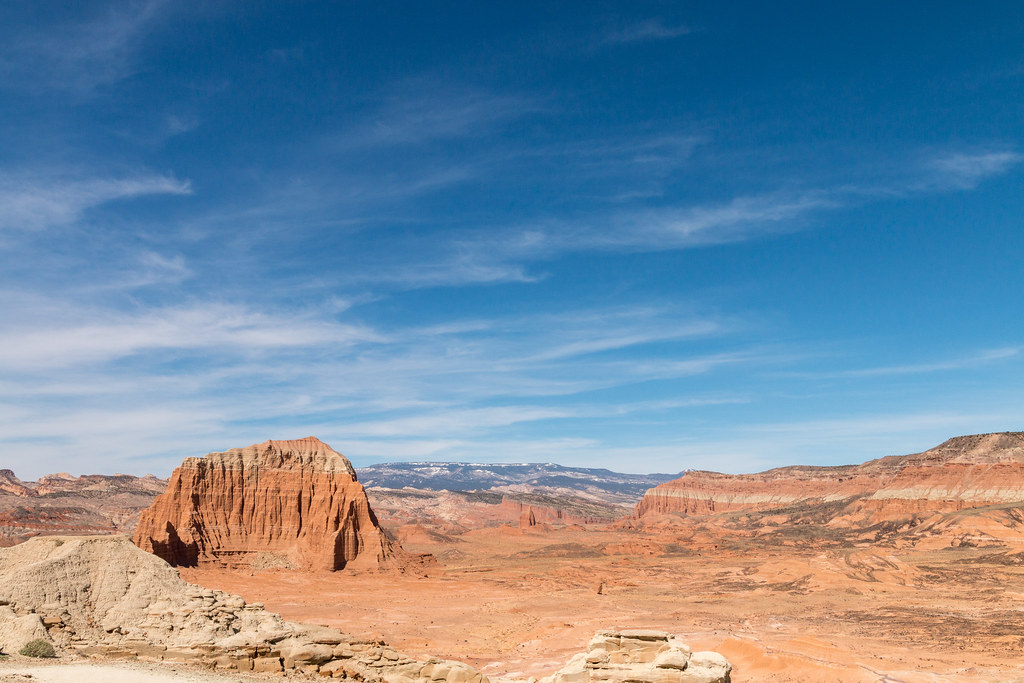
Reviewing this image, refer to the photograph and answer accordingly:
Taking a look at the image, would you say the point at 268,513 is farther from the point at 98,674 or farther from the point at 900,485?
the point at 900,485

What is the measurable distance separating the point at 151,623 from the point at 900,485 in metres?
148

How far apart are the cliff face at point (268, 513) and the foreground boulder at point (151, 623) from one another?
35126 mm

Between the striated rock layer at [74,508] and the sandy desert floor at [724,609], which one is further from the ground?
the striated rock layer at [74,508]

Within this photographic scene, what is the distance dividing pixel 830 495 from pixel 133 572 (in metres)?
173

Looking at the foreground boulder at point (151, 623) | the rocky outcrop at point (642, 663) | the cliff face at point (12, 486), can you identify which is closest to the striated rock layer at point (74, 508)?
the cliff face at point (12, 486)

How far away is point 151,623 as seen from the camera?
89.2ft

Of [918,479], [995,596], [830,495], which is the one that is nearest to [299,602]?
[995,596]

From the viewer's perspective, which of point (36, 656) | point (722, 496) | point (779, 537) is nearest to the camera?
point (36, 656)

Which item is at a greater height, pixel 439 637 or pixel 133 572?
pixel 133 572

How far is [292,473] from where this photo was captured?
72.4 m

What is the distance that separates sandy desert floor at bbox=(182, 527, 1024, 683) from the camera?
35219 millimetres

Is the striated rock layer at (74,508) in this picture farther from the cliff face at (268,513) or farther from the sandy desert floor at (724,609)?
the sandy desert floor at (724,609)

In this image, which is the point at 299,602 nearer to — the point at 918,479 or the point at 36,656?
the point at 36,656

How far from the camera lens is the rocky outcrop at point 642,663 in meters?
18.3
